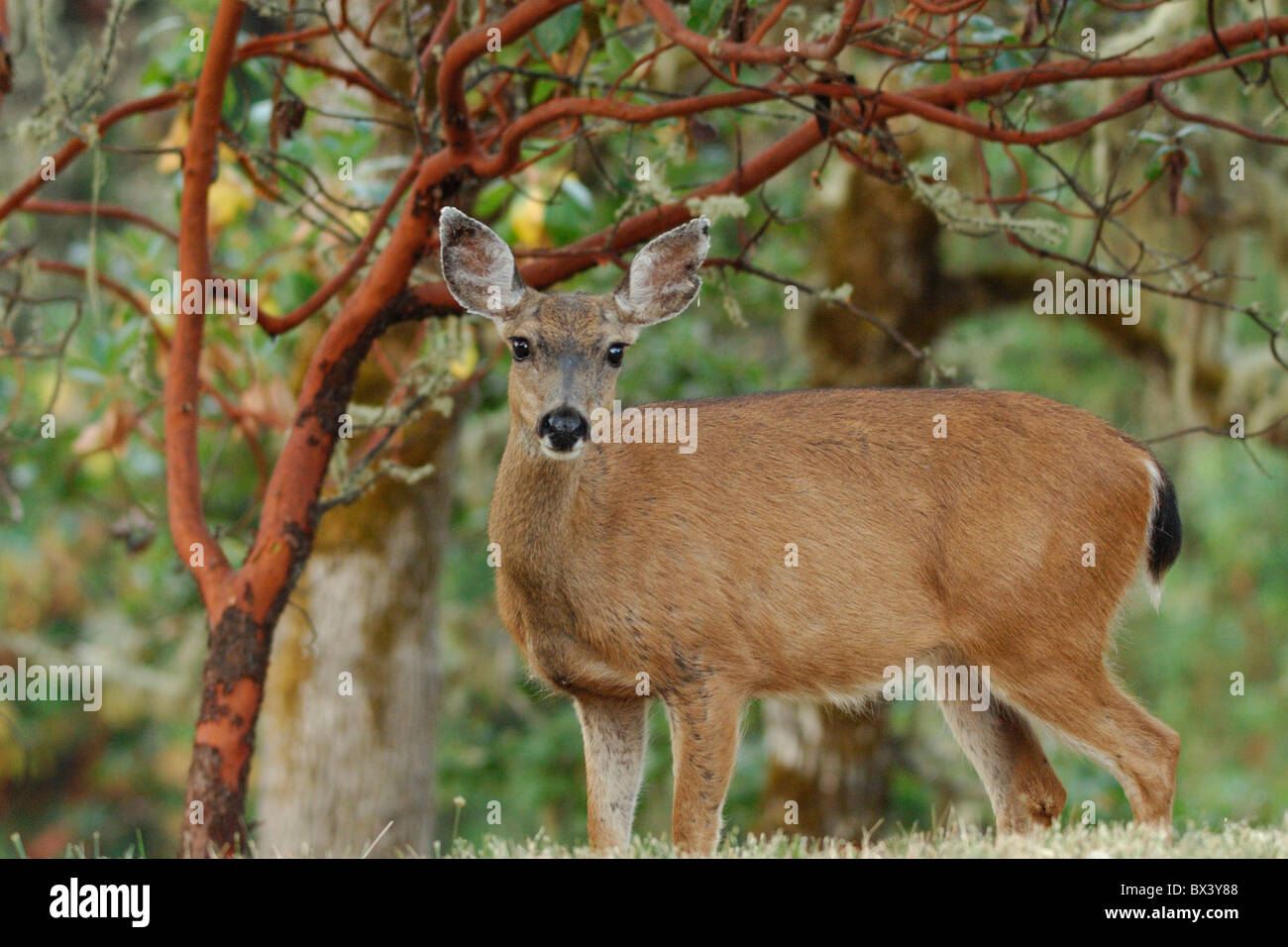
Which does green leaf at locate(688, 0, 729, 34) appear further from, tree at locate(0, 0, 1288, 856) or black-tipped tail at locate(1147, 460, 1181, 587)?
black-tipped tail at locate(1147, 460, 1181, 587)

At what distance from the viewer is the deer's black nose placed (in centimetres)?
531

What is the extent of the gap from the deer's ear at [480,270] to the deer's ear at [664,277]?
1.25ft

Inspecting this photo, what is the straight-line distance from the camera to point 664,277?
5.77m

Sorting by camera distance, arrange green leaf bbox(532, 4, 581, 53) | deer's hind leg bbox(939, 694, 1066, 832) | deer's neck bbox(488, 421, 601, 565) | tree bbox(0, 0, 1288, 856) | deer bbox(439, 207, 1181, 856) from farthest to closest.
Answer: deer's hind leg bbox(939, 694, 1066, 832) < green leaf bbox(532, 4, 581, 53) < deer's neck bbox(488, 421, 601, 565) < deer bbox(439, 207, 1181, 856) < tree bbox(0, 0, 1288, 856)

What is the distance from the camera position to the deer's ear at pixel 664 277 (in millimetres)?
5648

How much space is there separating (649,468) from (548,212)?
1.35 metres

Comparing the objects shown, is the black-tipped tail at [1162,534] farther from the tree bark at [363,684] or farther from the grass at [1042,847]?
the tree bark at [363,684]

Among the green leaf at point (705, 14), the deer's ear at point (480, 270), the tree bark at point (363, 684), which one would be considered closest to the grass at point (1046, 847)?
the deer's ear at point (480, 270)

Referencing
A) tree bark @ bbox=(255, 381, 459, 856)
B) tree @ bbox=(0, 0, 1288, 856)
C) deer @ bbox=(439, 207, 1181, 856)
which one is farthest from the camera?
tree bark @ bbox=(255, 381, 459, 856)

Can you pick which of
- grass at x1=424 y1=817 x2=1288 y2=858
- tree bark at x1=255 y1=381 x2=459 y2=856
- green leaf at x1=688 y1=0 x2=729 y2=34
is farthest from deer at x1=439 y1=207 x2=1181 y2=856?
tree bark at x1=255 y1=381 x2=459 y2=856

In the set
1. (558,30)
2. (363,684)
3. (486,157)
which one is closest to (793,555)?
(486,157)

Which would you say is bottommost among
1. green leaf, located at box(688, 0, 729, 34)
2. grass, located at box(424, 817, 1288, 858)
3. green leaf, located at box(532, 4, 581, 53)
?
grass, located at box(424, 817, 1288, 858)
